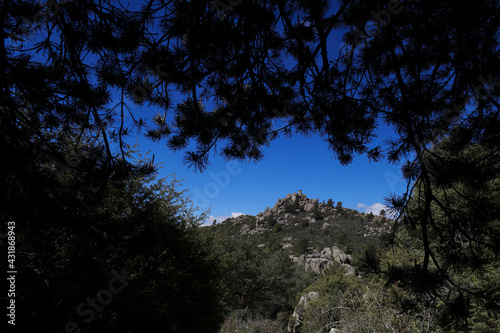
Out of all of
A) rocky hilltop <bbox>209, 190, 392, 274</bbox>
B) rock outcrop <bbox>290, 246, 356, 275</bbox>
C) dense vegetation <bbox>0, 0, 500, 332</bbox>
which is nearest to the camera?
dense vegetation <bbox>0, 0, 500, 332</bbox>

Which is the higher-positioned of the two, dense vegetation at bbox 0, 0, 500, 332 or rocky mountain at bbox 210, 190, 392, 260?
rocky mountain at bbox 210, 190, 392, 260

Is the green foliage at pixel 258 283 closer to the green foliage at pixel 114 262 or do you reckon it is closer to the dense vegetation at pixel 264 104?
the green foliage at pixel 114 262

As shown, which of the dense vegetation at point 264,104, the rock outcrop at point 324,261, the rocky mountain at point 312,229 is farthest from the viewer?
the rocky mountain at point 312,229

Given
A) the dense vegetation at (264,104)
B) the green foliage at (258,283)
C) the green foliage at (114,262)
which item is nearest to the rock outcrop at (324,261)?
the green foliage at (258,283)

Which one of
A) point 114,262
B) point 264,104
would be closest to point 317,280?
point 114,262

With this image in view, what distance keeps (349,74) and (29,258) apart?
630 centimetres

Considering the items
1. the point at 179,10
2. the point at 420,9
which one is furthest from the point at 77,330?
the point at 420,9

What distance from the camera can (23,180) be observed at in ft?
5.34

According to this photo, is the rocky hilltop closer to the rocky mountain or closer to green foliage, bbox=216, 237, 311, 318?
the rocky mountain

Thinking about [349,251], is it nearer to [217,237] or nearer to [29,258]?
[217,237]

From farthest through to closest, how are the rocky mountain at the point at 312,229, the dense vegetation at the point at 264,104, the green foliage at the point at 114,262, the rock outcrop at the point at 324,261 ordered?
the rocky mountain at the point at 312,229 → the rock outcrop at the point at 324,261 → the green foliage at the point at 114,262 → the dense vegetation at the point at 264,104

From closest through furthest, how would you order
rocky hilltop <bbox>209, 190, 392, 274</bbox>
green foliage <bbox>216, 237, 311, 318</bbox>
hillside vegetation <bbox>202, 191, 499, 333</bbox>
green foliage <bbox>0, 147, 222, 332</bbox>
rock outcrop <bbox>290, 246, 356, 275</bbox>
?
green foliage <bbox>0, 147, 222, 332</bbox>, hillside vegetation <bbox>202, 191, 499, 333</bbox>, green foliage <bbox>216, 237, 311, 318</bbox>, rock outcrop <bbox>290, 246, 356, 275</bbox>, rocky hilltop <bbox>209, 190, 392, 274</bbox>

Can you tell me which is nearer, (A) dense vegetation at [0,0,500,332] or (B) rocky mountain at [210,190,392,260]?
(A) dense vegetation at [0,0,500,332]

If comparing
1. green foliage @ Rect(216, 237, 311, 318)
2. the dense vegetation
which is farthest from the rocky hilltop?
the dense vegetation
